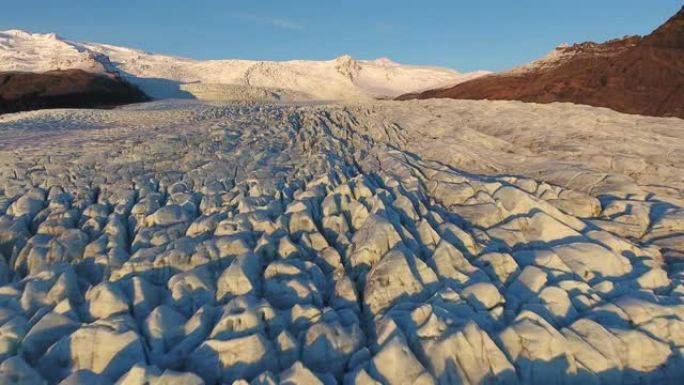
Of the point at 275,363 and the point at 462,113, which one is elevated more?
the point at 462,113

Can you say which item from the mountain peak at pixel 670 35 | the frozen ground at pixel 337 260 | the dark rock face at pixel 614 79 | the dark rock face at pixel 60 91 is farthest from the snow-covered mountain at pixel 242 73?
the frozen ground at pixel 337 260

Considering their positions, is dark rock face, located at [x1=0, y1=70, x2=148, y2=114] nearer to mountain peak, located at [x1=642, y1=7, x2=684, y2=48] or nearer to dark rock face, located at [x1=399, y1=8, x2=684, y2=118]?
dark rock face, located at [x1=399, y1=8, x2=684, y2=118]

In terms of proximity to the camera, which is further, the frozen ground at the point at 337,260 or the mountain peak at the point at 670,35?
the mountain peak at the point at 670,35

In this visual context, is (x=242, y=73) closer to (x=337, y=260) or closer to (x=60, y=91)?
(x=60, y=91)

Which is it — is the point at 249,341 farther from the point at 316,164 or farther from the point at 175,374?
the point at 316,164

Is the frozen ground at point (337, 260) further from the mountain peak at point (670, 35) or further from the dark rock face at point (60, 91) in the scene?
the dark rock face at point (60, 91)

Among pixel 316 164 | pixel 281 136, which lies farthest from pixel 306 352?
pixel 281 136
